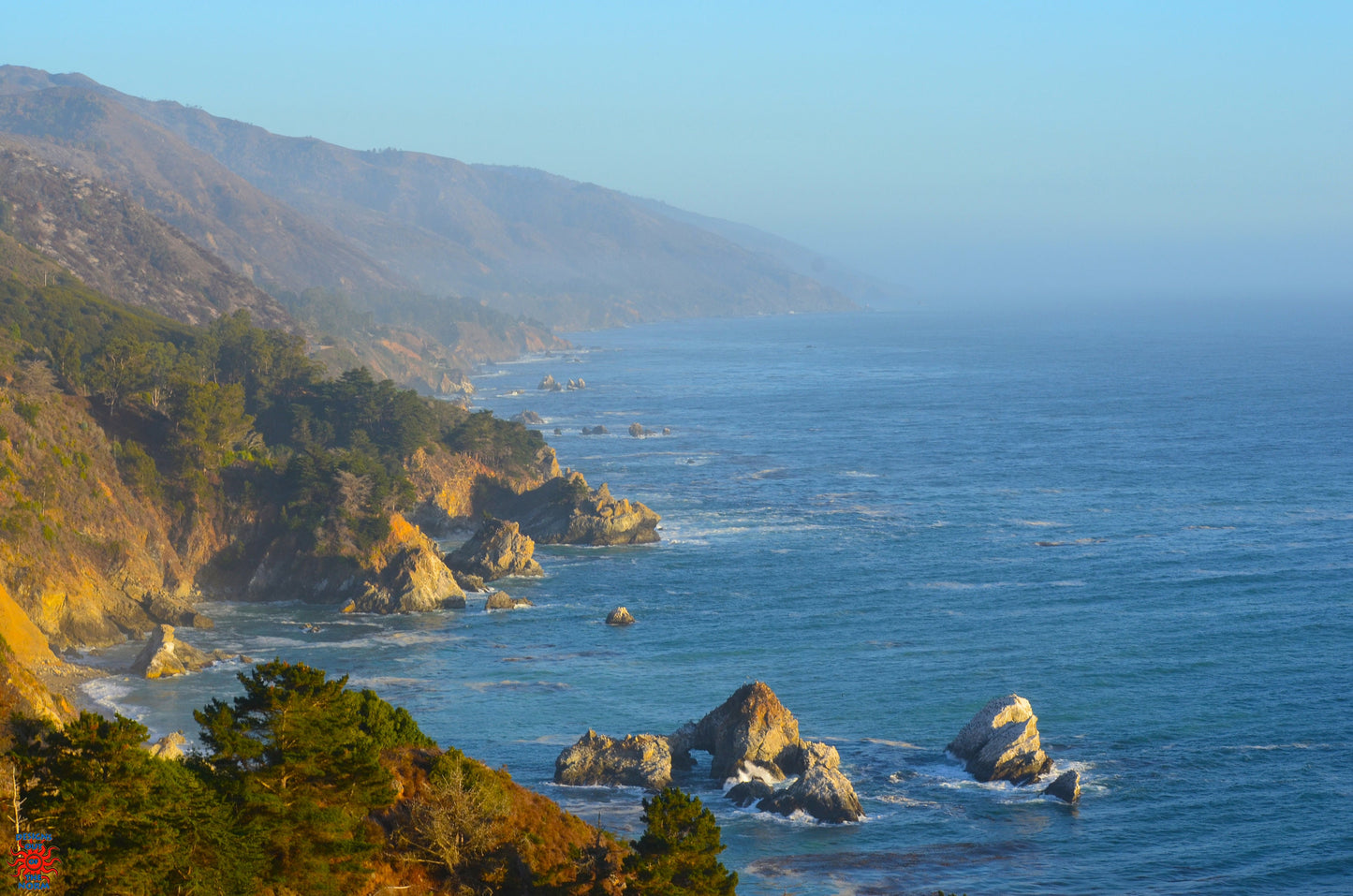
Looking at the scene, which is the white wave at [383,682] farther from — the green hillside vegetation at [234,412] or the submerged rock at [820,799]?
the submerged rock at [820,799]

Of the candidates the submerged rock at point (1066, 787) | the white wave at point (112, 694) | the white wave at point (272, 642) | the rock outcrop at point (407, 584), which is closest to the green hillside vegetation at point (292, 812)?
the submerged rock at point (1066, 787)

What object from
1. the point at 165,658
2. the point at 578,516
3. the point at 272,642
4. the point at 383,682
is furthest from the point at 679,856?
the point at 578,516

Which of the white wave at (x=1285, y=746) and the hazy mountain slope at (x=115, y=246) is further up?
the hazy mountain slope at (x=115, y=246)

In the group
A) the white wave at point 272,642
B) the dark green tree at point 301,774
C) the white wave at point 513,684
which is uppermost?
the dark green tree at point 301,774

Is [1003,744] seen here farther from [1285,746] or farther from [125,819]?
[125,819]

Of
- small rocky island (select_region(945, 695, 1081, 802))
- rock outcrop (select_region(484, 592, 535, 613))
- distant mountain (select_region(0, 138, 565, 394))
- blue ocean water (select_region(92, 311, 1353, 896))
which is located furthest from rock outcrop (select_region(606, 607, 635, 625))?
distant mountain (select_region(0, 138, 565, 394))

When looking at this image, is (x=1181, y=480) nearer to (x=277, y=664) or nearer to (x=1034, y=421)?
(x=1034, y=421)
